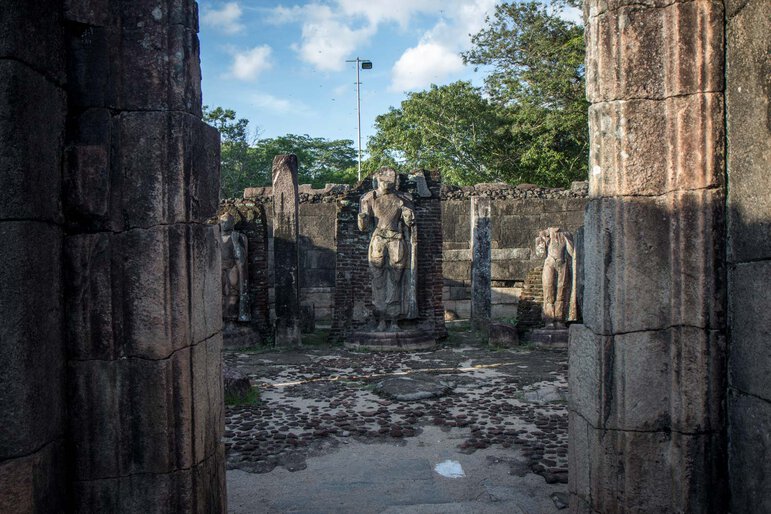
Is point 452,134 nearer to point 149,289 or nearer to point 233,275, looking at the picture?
point 233,275

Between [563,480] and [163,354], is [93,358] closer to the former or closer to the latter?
[163,354]

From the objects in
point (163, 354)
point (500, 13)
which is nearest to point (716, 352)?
point (163, 354)

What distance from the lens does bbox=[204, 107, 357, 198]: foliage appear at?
2883cm

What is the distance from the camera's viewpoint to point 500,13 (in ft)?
60.7

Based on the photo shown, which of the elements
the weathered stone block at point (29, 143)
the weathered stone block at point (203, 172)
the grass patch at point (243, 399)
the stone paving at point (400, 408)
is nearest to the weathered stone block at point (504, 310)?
the stone paving at point (400, 408)

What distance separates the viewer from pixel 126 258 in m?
2.70

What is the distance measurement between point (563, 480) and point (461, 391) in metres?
2.99

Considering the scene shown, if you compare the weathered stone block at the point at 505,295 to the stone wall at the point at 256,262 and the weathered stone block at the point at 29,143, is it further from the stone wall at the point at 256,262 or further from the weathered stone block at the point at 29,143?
the weathered stone block at the point at 29,143

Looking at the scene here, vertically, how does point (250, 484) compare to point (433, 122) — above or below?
below

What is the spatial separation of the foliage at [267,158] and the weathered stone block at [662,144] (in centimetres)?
1963

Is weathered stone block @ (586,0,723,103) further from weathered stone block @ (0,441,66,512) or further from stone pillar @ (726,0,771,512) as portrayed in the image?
weathered stone block @ (0,441,66,512)

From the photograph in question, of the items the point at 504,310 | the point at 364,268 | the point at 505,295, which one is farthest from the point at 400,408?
the point at 505,295

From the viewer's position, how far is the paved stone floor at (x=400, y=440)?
3.99 meters

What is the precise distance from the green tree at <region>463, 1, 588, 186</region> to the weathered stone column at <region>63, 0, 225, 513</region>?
15.8 meters
